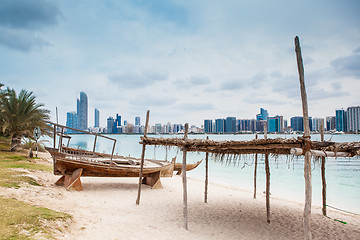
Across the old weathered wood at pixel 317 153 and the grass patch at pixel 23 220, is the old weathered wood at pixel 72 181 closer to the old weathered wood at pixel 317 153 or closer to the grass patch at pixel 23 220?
the grass patch at pixel 23 220

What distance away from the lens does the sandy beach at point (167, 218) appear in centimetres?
464

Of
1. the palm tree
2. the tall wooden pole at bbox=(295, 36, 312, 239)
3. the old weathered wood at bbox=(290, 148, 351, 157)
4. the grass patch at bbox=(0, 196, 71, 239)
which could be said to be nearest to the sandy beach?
the grass patch at bbox=(0, 196, 71, 239)

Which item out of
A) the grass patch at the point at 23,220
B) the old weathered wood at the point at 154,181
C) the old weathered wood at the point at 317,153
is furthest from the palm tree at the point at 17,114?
the old weathered wood at the point at 317,153

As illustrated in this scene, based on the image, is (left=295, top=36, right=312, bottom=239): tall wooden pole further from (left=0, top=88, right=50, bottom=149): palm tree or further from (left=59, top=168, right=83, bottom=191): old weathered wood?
(left=0, top=88, right=50, bottom=149): palm tree

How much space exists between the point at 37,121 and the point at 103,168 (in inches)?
396

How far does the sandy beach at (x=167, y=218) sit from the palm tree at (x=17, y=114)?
376 inches

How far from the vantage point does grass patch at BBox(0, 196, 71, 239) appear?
3.32m

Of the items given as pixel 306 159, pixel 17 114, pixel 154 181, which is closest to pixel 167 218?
pixel 306 159

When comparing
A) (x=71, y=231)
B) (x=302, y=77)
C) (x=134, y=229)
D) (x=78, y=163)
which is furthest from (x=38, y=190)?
(x=302, y=77)

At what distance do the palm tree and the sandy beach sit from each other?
31.3 ft

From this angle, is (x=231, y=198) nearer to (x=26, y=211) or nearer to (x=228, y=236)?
(x=228, y=236)

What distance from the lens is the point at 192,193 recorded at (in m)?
9.12

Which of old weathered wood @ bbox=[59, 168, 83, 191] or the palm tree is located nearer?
old weathered wood @ bbox=[59, 168, 83, 191]

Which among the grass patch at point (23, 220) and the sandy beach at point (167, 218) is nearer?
the grass patch at point (23, 220)
